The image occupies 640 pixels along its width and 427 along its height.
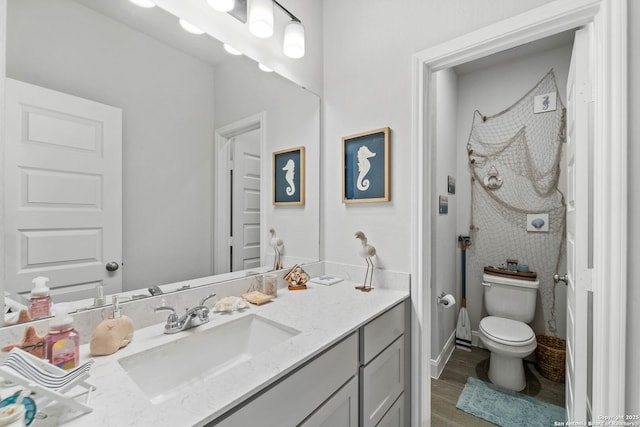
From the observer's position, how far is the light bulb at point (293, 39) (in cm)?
142

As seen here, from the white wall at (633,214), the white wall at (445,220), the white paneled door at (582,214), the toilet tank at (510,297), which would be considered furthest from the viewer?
the toilet tank at (510,297)

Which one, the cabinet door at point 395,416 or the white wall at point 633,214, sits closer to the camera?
the white wall at point 633,214

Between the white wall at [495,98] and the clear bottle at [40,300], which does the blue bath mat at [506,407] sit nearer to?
the white wall at [495,98]

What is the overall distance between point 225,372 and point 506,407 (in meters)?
2.01

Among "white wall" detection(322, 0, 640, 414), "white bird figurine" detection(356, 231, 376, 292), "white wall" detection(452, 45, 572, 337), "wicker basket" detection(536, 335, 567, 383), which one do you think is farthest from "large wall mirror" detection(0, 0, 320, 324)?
"wicker basket" detection(536, 335, 567, 383)

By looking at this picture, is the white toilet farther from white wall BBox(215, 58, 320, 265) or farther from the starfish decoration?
the starfish decoration

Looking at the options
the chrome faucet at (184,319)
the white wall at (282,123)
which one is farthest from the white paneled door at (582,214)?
the chrome faucet at (184,319)

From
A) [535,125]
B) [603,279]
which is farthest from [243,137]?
[535,125]

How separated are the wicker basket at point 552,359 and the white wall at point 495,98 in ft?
0.61

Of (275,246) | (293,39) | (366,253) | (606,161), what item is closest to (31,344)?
(275,246)

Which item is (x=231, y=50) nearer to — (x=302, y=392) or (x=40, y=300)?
(x=40, y=300)

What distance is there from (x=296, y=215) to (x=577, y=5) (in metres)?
1.50

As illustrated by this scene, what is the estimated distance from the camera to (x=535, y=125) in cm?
241

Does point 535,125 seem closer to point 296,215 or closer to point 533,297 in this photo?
point 533,297
